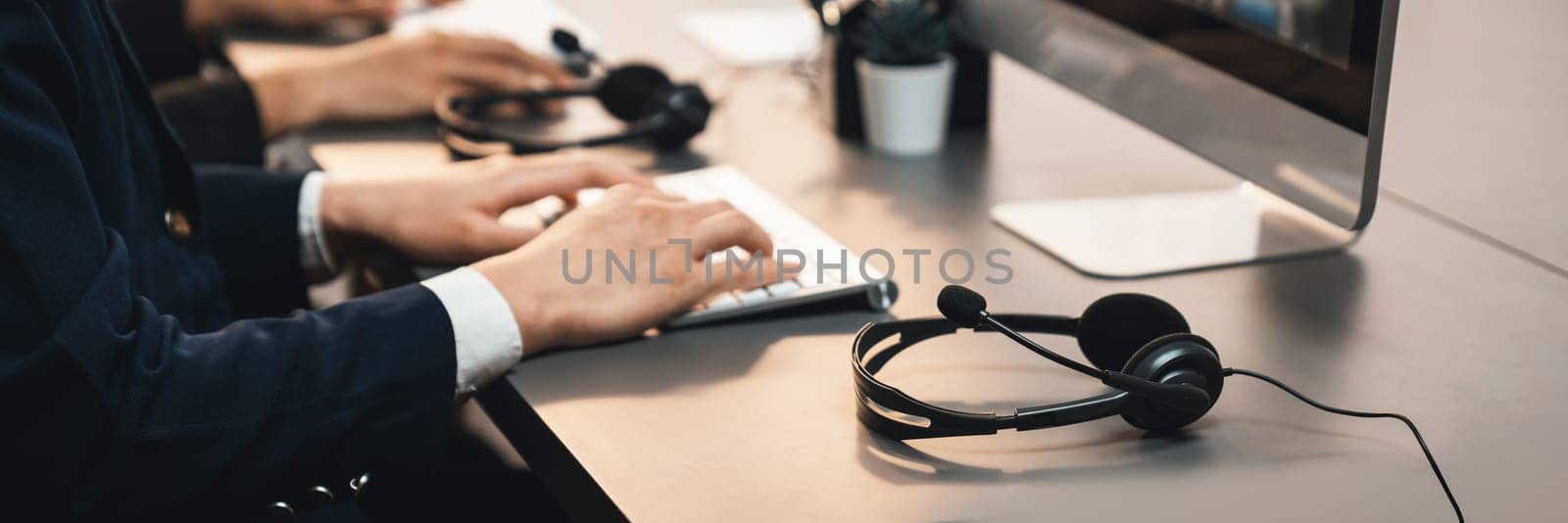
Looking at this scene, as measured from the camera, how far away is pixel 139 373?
0.76 metres

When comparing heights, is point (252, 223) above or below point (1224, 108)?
below

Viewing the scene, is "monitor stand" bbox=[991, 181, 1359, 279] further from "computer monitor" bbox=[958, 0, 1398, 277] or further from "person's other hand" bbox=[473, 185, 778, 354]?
"person's other hand" bbox=[473, 185, 778, 354]

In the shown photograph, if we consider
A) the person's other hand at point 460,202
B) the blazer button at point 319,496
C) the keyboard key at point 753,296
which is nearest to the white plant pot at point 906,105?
the person's other hand at point 460,202

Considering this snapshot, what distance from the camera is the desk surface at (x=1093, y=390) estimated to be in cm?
68

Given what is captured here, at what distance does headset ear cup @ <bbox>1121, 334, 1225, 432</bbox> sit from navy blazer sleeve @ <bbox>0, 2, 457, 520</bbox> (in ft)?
1.30

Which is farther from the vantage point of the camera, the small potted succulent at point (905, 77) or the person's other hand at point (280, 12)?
the person's other hand at point (280, 12)

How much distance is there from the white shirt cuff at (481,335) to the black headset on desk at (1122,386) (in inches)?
8.4

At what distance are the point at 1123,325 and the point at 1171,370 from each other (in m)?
0.07

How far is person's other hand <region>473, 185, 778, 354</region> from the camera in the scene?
85cm

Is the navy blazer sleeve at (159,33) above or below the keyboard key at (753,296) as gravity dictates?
below

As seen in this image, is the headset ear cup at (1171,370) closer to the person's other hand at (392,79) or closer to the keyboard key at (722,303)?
the keyboard key at (722,303)

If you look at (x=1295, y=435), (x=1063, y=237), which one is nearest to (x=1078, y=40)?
(x=1063, y=237)

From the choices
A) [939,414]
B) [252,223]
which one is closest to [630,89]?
[252,223]

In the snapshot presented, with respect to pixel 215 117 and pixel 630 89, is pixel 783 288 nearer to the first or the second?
pixel 630 89
